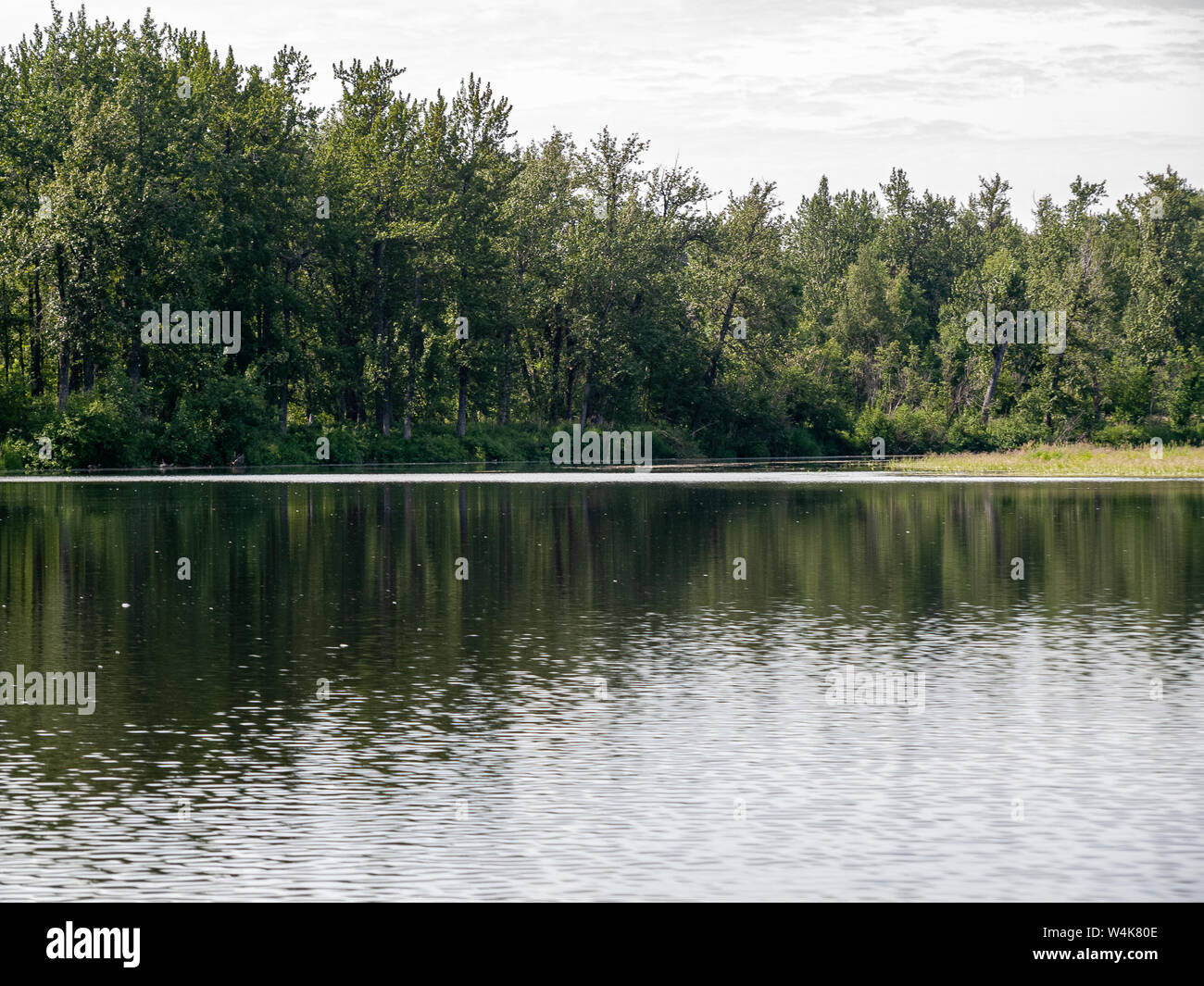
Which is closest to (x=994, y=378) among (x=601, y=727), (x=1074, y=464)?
(x=1074, y=464)

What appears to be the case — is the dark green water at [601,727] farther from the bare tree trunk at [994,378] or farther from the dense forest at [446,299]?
the bare tree trunk at [994,378]

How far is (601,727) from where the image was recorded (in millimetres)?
16422

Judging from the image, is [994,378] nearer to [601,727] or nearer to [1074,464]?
[1074,464]

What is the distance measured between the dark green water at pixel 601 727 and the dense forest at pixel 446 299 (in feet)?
174

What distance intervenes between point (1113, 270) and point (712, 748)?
135276mm

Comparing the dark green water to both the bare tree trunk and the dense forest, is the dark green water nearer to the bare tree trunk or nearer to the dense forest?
the dense forest

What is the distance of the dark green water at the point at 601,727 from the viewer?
11.5 metres

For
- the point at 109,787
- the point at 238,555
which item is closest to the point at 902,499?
the point at 238,555

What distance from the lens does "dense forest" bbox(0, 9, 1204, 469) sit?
284 feet

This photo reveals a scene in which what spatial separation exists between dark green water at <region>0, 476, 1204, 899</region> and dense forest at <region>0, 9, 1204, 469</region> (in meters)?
53.2

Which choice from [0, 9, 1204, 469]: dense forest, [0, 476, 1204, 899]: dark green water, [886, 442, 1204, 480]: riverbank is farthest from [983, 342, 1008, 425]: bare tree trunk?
[0, 476, 1204, 899]: dark green water

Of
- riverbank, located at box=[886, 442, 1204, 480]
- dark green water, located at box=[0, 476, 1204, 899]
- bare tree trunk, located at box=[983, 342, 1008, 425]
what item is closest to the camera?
dark green water, located at box=[0, 476, 1204, 899]

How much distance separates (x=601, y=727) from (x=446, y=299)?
92.1 metres
